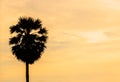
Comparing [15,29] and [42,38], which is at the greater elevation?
[15,29]

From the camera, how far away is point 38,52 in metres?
71.8

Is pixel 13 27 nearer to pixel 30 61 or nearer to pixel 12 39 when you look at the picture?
pixel 12 39

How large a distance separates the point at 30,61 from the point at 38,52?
2.63 metres

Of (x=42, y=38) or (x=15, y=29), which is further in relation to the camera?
(x=15, y=29)

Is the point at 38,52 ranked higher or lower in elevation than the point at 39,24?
lower

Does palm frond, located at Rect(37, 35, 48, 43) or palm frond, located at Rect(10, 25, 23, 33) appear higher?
palm frond, located at Rect(10, 25, 23, 33)

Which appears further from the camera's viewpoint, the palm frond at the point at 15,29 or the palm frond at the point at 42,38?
the palm frond at the point at 15,29

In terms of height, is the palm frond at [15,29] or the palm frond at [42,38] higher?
the palm frond at [15,29]

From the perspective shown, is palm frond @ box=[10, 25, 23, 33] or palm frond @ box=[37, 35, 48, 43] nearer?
palm frond @ box=[37, 35, 48, 43]

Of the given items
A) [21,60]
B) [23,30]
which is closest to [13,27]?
[23,30]

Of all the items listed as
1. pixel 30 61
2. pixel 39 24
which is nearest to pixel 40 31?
pixel 39 24

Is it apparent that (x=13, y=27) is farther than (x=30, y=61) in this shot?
Yes

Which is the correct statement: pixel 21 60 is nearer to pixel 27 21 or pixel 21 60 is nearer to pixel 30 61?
pixel 30 61

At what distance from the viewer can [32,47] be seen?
236ft
